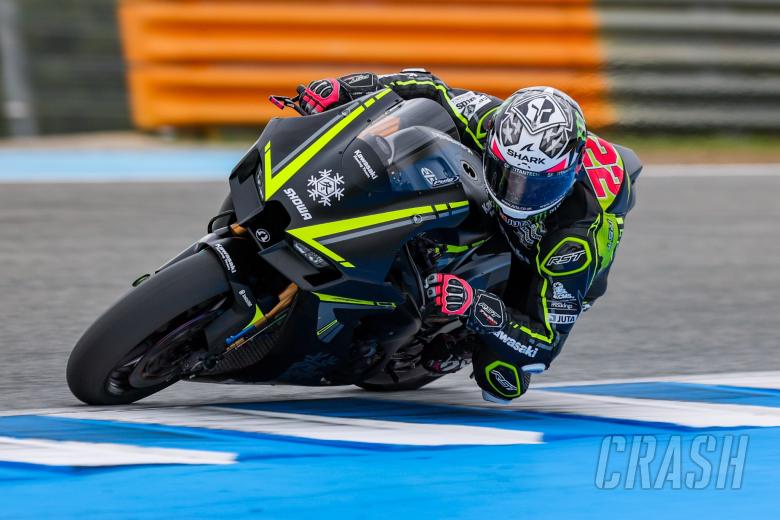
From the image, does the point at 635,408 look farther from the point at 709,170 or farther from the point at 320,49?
the point at 320,49

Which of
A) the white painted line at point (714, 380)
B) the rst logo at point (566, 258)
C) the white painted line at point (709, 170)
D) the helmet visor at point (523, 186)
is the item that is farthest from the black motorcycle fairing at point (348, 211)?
the white painted line at point (709, 170)

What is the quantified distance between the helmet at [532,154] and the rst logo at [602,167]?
1.20 ft

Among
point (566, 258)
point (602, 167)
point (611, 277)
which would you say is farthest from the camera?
point (611, 277)

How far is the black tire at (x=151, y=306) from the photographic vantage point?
3629mm

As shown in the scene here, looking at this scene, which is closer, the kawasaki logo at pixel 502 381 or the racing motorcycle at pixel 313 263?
the racing motorcycle at pixel 313 263

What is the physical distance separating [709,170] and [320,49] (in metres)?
3.43

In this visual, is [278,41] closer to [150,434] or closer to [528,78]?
[528,78]

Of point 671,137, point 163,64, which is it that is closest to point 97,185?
point 163,64

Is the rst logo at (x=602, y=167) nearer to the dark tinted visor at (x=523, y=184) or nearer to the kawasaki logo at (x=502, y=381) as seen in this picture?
the dark tinted visor at (x=523, y=184)

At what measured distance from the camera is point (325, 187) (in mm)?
3635

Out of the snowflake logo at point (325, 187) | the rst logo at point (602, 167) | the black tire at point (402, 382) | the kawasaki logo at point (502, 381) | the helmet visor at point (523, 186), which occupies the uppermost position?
the snowflake logo at point (325, 187)

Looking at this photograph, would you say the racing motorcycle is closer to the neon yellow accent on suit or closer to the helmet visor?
the neon yellow accent on suit

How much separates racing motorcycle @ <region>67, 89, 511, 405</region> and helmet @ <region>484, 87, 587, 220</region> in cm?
14

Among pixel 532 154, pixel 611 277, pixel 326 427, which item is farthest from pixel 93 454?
pixel 611 277
